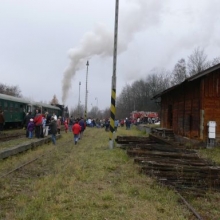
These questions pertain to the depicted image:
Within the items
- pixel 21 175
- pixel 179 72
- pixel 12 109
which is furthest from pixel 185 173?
pixel 179 72

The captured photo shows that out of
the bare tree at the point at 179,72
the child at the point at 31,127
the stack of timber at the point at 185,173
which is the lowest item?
the stack of timber at the point at 185,173

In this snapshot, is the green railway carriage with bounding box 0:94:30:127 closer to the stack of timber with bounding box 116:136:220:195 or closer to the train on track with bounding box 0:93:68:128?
the train on track with bounding box 0:93:68:128

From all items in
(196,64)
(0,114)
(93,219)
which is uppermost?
(196,64)

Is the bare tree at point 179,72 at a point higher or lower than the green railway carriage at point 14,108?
higher

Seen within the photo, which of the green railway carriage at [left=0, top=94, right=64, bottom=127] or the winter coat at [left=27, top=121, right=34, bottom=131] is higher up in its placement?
the green railway carriage at [left=0, top=94, right=64, bottom=127]

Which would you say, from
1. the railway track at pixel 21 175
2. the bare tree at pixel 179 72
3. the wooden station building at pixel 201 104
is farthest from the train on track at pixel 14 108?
the bare tree at pixel 179 72

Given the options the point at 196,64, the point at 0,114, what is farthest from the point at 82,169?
the point at 196,64

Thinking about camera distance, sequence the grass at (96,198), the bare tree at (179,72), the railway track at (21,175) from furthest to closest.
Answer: the bare tree at (179,72) < the railway track at (21,175) < the grass at (96,198)

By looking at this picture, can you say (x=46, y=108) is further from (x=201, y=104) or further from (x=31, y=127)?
(x=201, y=104)

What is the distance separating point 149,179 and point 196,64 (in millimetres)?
70067

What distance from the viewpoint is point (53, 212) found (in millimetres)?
6273

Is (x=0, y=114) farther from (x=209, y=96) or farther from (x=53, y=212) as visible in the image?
(x=53, y=212)

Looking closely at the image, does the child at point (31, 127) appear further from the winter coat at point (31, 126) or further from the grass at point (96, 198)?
the grass at point (96, 198)

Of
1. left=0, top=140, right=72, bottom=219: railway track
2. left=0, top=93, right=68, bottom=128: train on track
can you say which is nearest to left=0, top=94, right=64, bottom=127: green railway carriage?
left=0, top=93, right=68, bottom=128: train on track
